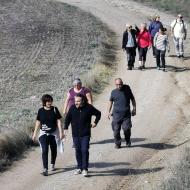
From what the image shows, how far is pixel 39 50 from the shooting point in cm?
3183

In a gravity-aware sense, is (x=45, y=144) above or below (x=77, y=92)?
below

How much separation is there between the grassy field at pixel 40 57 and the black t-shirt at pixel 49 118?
156 cm

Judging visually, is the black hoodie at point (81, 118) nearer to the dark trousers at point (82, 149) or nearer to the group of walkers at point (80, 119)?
the group of walkers at point (80, 119)

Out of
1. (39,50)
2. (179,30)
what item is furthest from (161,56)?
(39,50)

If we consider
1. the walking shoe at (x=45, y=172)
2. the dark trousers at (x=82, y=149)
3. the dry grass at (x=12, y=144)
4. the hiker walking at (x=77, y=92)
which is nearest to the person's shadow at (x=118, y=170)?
the dark trousers at (x=82, y=149)

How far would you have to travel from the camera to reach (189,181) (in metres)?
11.0

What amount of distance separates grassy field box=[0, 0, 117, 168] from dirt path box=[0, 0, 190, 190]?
0.88m

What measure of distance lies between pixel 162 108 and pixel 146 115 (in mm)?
852

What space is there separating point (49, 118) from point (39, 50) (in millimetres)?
18483

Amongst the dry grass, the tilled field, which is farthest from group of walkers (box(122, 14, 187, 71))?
the dry grass

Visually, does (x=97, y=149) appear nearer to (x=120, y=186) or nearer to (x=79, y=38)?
(x=120, y=186)

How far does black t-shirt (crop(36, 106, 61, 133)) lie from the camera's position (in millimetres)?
13613

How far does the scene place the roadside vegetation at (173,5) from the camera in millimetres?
44125

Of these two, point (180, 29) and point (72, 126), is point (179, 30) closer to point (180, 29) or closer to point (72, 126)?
point (180, 29)
